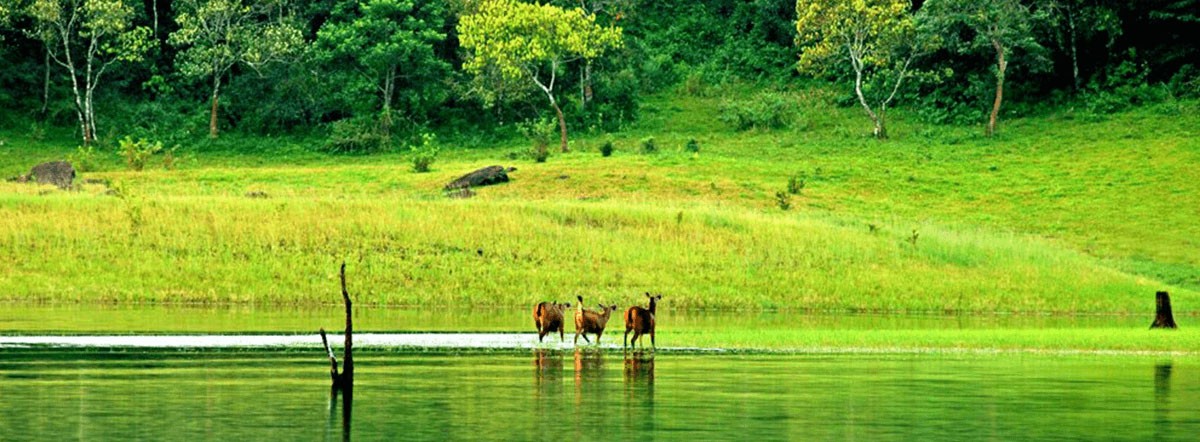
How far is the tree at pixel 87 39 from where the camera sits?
94625 millimetres

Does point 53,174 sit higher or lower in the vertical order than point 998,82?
lower

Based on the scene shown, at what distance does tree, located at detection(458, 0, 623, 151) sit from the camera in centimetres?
9181

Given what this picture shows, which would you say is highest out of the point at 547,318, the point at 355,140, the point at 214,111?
the point at 214,111

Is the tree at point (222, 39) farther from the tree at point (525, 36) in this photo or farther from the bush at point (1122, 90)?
the bush at point (1122, 90)

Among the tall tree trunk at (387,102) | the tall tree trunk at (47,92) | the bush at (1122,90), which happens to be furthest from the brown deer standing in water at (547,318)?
the tall tree trunk at (47,92)

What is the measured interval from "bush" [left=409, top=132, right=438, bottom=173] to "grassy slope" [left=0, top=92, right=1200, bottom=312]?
2.73 meters

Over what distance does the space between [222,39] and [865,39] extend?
37796mm

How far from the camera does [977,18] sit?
92.7 metres

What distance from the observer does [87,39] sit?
10138cm

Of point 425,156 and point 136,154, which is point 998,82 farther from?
point 136,154

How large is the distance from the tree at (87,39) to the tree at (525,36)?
19.3 meters

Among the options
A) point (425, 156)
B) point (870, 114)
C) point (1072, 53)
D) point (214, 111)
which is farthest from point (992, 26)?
point (214, 111)

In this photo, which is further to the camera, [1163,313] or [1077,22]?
[1077,22]

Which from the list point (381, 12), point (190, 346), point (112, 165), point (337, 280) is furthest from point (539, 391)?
point (381, 12)
